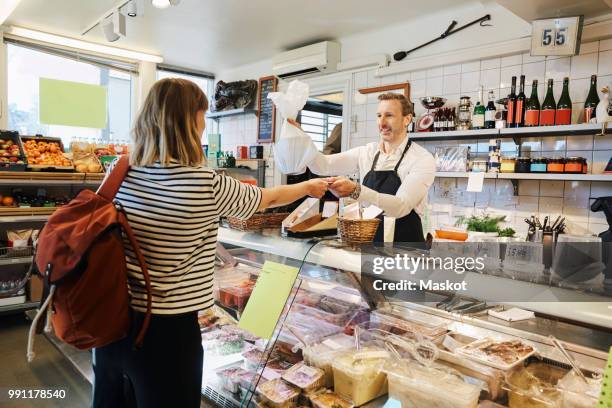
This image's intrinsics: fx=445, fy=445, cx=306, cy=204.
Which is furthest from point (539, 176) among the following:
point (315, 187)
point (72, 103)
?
point (72, 103)

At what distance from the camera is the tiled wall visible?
11.4ft

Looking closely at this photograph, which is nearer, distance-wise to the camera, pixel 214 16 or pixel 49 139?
pixel 214 16

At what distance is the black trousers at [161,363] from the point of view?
134 cm

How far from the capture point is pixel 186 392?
1.38m

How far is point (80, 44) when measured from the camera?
18.4 ft

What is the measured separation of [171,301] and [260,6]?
11.9ft

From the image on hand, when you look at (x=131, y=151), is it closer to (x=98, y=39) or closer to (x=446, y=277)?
(x=446, y=277)

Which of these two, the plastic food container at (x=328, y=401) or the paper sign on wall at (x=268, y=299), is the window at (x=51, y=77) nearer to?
the paper sign on wall at (x=268, y=299)

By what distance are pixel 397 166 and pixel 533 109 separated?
177 centimetres

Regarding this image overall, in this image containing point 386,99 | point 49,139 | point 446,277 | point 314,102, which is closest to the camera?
point 446,277

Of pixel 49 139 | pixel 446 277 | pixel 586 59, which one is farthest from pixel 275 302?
pixel 49 139

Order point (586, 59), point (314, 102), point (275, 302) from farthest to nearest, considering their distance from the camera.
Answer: point (314, 102), point (586, 59), point (275, 302)

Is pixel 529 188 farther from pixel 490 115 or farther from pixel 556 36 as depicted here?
pixel 556 36

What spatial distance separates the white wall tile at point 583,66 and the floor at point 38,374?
415 cm
